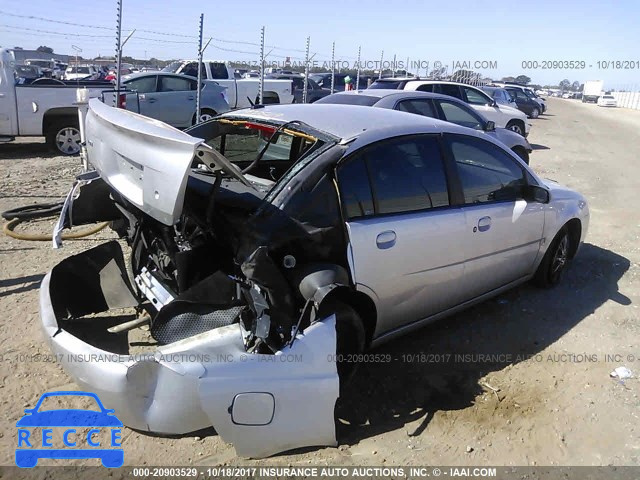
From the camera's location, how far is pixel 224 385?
266cm

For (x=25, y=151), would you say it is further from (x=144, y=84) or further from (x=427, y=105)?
(x=427, y=105)

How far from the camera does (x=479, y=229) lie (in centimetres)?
405

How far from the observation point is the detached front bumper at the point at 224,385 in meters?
2.65

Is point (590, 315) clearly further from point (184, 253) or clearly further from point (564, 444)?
point (184, 253)

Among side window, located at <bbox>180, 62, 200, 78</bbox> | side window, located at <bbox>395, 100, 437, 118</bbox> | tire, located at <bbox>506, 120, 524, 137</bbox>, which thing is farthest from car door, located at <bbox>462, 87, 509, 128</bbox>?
side window, located at <bbox>180, 62, 200, 78</bbox>

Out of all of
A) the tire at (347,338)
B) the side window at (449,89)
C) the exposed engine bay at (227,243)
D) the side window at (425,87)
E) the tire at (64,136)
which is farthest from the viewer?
the side window at (449,89)

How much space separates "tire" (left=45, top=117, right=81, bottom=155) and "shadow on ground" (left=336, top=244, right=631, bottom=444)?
9211mm

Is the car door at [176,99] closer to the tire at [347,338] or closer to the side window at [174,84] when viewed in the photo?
the side window at [174,84]

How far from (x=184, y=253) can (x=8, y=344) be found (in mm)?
1785

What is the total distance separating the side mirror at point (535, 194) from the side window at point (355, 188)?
1789 millimetres

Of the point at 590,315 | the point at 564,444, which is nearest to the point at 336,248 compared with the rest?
the point at 564,444

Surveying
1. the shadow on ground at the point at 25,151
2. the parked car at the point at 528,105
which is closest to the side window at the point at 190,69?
the shadow on ground at the point at 25,151

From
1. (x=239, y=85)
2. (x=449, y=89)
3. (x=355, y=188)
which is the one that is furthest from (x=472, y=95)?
(x=355, y=188)

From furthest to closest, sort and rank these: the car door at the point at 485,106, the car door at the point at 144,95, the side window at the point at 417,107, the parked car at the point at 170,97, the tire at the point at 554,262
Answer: the car door at the point at 485,106 < the parked car at the point at 170,97 < the car door at the point at 144,95 < the side window at the point at 417,107 < the tire at the point at 554,262
